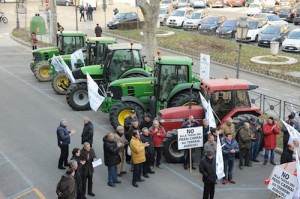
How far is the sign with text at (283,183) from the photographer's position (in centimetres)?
1152

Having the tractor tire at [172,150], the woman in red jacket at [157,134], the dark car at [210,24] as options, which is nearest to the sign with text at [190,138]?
the woman in red jacket at [157,134]

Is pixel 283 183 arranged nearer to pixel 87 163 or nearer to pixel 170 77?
pixel 87 163

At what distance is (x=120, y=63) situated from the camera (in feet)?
66.8

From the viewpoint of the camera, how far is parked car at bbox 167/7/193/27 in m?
45.5

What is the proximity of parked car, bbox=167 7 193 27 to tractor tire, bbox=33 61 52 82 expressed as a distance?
21.9 m

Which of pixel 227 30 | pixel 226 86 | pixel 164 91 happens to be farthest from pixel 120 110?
pixel 227 30

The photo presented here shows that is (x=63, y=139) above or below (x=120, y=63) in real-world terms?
below

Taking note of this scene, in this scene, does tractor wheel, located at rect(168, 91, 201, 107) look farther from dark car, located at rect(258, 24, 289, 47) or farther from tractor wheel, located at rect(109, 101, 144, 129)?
dark car, located at rect(258, 24, 289, 47)

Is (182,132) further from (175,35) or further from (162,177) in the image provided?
(175,35)

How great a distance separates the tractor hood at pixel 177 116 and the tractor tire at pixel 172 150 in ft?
1.68

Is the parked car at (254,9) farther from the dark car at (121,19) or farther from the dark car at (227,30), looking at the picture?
the dark car at (227,30)

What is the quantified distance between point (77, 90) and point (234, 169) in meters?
7.96

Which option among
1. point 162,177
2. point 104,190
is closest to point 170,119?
point 162,177

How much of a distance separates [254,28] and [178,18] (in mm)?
9691
